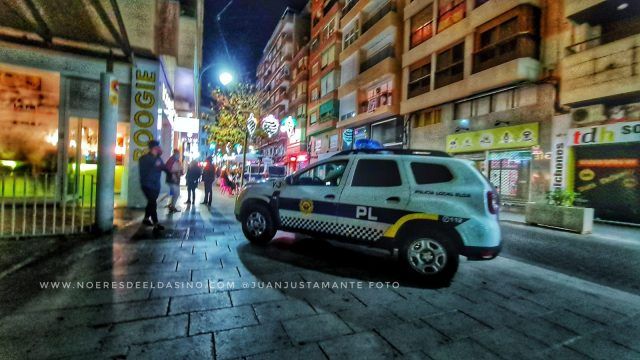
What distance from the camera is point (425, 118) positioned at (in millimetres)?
20312

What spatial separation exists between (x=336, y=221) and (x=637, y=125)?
12.8 meters

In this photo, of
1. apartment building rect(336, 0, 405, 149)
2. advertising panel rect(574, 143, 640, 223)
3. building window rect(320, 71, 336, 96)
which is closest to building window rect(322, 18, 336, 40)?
apartment building rect(336, 0, 405, 149)

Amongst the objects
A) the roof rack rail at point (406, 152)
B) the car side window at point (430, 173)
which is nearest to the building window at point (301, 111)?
the roof rack rail at point (406, 152)

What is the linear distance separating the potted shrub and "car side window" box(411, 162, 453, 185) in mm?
7841

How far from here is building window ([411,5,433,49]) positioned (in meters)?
19.9

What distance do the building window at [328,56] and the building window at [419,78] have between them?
11.7m

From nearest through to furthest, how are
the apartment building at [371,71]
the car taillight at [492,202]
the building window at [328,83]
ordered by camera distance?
the car taillight at [492,202]
the apartment building at [371,71]
the building window at [328,83]

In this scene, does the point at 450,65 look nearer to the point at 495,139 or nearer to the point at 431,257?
the point at 495,139

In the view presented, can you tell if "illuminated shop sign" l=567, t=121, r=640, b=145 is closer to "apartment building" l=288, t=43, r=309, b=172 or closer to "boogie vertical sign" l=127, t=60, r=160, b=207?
"boogie vertical sign" l=127, t=60, r=160, b=207

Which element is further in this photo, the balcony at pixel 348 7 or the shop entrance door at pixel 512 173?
the balcony at pixel 348 7

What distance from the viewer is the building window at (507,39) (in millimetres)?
14281

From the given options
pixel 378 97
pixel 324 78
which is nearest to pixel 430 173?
pixel 378 97

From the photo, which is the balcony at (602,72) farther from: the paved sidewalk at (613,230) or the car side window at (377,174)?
the car side window at (377,174)

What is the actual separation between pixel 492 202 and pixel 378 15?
24102 millimetres
